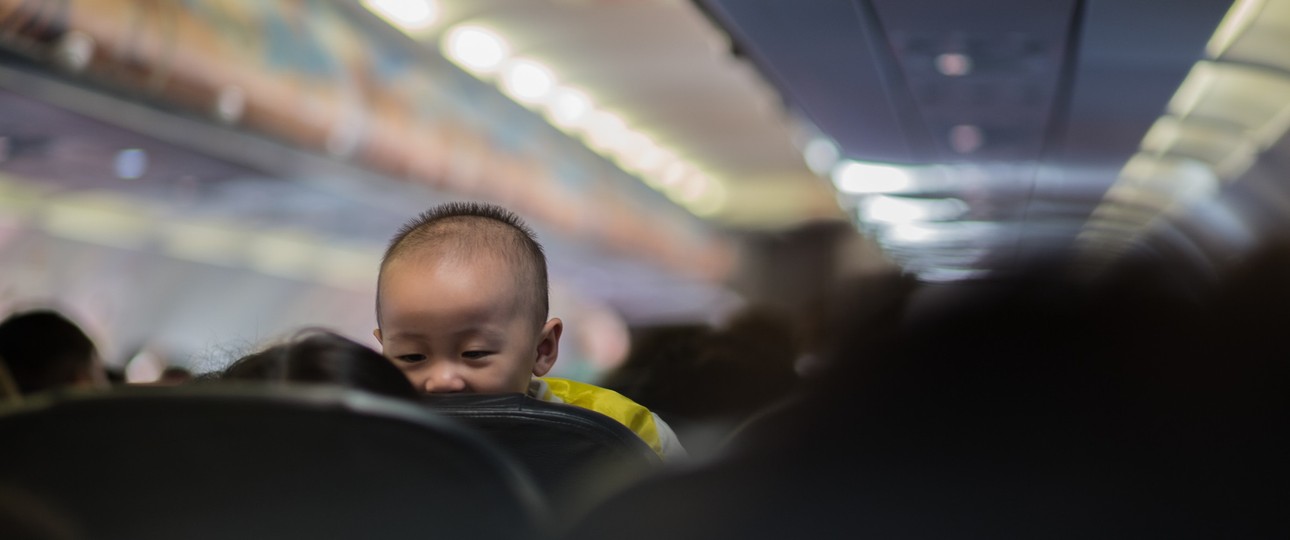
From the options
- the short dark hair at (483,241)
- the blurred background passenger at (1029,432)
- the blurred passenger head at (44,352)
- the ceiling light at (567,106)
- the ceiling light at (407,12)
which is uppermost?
the ceiling light at (567,106)

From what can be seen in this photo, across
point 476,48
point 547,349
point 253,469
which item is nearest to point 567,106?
point 476,48

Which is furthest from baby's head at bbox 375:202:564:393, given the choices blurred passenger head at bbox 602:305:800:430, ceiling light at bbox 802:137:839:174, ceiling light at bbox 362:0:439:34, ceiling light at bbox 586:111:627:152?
ceiling light at bbox 586:111:627:152

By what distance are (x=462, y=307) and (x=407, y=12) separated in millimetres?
5992

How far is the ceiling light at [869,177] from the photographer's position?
9945 millimetres

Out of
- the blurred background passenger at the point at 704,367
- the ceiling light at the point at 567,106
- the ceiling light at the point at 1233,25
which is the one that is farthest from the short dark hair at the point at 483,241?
the ceiling light at the point at 567,106

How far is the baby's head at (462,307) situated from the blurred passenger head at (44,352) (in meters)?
2.49

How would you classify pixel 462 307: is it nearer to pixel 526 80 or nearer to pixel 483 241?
pixel 483 241

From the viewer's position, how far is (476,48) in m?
8.49

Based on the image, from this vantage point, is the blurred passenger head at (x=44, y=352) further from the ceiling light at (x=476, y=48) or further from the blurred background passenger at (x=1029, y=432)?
the ceiling light at (x=476, y=48)

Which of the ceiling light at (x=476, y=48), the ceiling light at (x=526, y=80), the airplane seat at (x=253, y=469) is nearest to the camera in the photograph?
the airplane seat at (x=253, y=469)

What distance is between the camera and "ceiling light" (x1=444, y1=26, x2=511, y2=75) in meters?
8.28

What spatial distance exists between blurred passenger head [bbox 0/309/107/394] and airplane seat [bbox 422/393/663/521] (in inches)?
128

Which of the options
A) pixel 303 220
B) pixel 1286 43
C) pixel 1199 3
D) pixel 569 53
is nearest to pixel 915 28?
pixel 1199 3

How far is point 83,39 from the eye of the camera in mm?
4930
